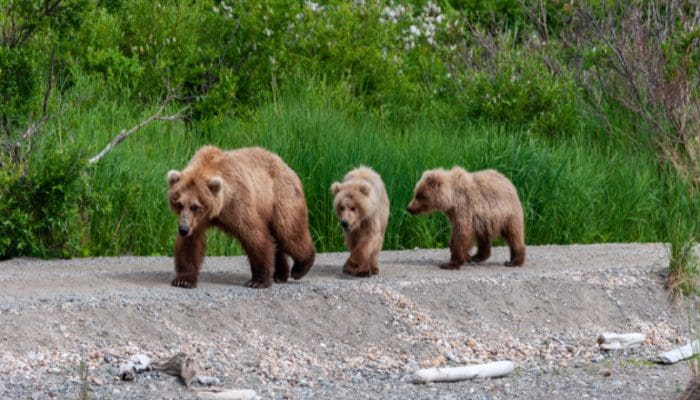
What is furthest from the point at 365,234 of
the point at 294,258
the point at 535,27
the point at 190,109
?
the point at 535,27

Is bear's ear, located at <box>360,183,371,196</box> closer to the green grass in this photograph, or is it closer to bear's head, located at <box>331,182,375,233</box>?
bear's head, located at <box>331,182,375,233</box>

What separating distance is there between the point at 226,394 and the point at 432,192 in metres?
3.91

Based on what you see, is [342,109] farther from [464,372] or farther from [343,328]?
[464,372]

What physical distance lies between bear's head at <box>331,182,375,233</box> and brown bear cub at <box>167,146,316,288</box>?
0.33 m

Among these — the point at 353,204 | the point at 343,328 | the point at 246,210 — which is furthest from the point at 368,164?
Result: the point at 343,328

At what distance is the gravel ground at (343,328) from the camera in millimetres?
7816

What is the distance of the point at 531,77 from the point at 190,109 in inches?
171

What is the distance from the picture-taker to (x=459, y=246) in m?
10.7

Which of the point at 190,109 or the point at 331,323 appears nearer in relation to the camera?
the point at 331,323

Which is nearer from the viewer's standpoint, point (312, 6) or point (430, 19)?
point (312, 6)

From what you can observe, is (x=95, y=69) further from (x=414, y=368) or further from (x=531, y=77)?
(x=414, y=368)

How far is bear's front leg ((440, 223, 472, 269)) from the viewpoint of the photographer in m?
10.7

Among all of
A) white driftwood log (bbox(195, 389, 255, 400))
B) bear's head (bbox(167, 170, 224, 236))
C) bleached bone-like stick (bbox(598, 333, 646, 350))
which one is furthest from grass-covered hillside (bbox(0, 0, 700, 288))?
white driftwood log (bbox(195, 389, 255, 400))

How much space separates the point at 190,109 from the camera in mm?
15891
